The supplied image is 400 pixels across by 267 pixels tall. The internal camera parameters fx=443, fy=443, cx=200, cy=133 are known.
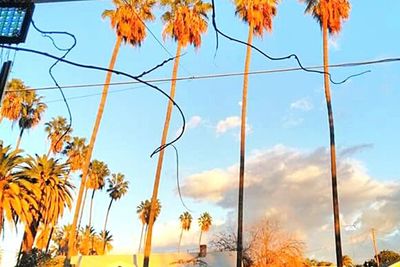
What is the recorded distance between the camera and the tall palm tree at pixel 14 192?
64.5ft

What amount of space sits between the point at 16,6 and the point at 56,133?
40565mm

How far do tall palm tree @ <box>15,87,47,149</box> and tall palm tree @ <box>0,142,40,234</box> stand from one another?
624 inches

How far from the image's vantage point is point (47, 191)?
75.7 feet

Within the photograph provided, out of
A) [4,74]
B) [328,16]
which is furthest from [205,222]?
[4,74]

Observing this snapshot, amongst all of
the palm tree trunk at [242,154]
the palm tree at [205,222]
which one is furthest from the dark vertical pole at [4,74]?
the palm tree at [205,222]

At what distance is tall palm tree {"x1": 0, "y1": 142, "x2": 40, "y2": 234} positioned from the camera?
19672mm

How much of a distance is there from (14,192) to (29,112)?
18500mm

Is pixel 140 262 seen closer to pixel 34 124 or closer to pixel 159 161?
pixel 159 161

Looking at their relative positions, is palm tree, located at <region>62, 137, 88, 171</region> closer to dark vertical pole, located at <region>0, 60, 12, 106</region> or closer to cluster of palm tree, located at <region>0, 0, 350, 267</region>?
cluster of palm tree, located at <region>0, 0, 350, 267</region>

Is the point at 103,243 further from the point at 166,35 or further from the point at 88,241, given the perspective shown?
the point at 166,35

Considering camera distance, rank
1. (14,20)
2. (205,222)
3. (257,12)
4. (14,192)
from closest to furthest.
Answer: (14,20)
(14,192)
(257,12)
(205,222)

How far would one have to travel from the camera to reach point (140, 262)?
91.0ft

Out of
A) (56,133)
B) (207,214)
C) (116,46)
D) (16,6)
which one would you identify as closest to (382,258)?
(207,214)

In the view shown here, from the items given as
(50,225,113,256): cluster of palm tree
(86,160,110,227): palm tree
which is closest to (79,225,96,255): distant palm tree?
(50,225,113,256): cluster of palm tree
